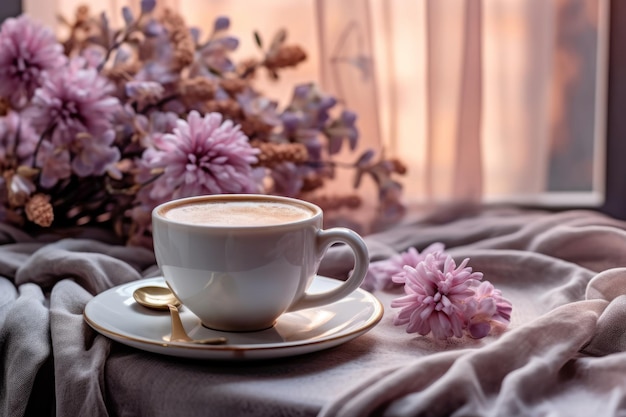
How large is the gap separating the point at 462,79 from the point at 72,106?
615mm

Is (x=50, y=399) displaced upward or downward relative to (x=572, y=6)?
downward

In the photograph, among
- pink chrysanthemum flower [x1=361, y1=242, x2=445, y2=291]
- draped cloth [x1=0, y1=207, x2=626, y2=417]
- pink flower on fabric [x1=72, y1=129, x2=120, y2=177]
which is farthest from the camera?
pink flower on fabric [x1=72, y1=129, x2=120, y2=177]

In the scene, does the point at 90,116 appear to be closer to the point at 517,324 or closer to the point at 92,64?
the point at 92,64

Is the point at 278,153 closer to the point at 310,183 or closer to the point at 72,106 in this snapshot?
the point at 310,183

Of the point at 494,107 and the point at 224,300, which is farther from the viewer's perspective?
→ the point at 494,107

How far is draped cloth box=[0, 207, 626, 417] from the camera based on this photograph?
2.15 feet

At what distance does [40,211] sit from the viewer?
1025mm

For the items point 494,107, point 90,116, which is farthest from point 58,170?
point 494,107

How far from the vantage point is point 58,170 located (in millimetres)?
1062

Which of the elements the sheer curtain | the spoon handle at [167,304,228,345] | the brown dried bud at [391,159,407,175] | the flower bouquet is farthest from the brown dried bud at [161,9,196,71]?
the spoon handle at [167,304,228,345]

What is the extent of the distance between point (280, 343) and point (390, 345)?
12 centimetres

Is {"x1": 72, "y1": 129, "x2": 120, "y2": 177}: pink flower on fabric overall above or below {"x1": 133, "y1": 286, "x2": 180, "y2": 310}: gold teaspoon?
above

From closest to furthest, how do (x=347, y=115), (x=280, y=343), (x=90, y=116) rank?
(x=280, y=343)
(x=90, y=116)
(x=347, y=115)

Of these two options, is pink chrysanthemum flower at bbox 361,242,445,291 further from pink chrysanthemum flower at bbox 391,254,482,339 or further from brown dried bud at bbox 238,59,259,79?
brown dried bud at bbox 238,59,259,79
